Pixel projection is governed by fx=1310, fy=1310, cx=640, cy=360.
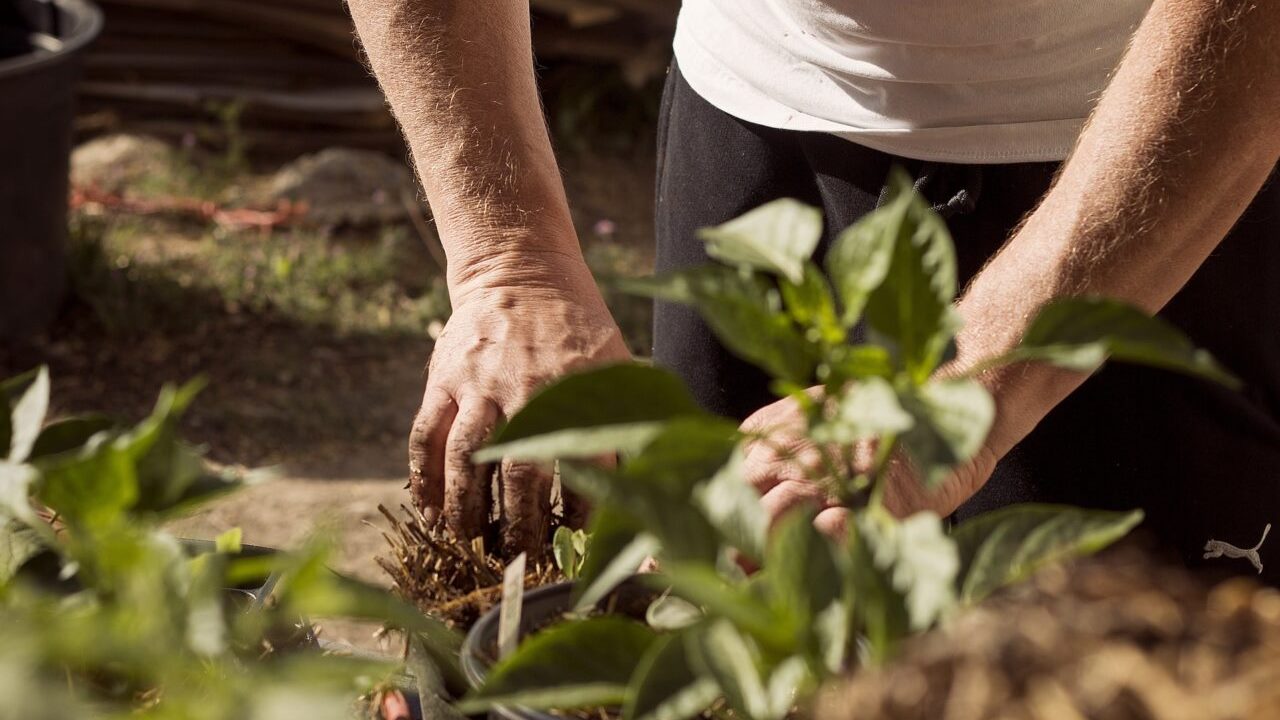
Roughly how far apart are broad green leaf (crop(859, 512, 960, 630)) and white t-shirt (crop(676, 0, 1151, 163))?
38.2 inches

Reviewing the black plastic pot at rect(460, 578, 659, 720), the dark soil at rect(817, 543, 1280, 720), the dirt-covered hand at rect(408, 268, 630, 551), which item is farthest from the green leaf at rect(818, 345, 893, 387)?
the dirt-covered hand at rect(408, 268, 630, 551)

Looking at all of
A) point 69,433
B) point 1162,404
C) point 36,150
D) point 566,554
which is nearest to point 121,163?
point 36,150

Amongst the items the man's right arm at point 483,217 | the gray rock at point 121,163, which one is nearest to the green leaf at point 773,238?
the man's right arm at point 483,217

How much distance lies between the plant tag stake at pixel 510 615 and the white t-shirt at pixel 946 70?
33.6 inches

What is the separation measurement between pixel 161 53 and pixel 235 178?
25.7 inches

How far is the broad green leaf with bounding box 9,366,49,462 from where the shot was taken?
0.62 meters

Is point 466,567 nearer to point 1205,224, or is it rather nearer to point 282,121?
point 1205,224

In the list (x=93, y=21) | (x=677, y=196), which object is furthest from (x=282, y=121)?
(x=677, y=196)

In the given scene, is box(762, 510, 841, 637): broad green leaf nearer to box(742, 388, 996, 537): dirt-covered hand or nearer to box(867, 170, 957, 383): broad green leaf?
box(867, 170, 957, 383): broad green leaf

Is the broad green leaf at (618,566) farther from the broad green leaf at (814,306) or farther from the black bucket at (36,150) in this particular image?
the black bucket at (36,150)

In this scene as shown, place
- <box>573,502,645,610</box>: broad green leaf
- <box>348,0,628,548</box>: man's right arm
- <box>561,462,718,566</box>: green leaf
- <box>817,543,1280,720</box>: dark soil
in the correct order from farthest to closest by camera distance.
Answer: <box>348,0,628,548</box>: man's right arm, <box>573,502,645,610</box>: broad green leaf, <box>561,462,718,566</box>: green leaf, <box>817,543,1280,720</box>: dark soil

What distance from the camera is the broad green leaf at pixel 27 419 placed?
619 mm

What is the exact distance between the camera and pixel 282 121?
529 cm

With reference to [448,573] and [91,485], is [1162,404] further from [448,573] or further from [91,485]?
[91,485]
